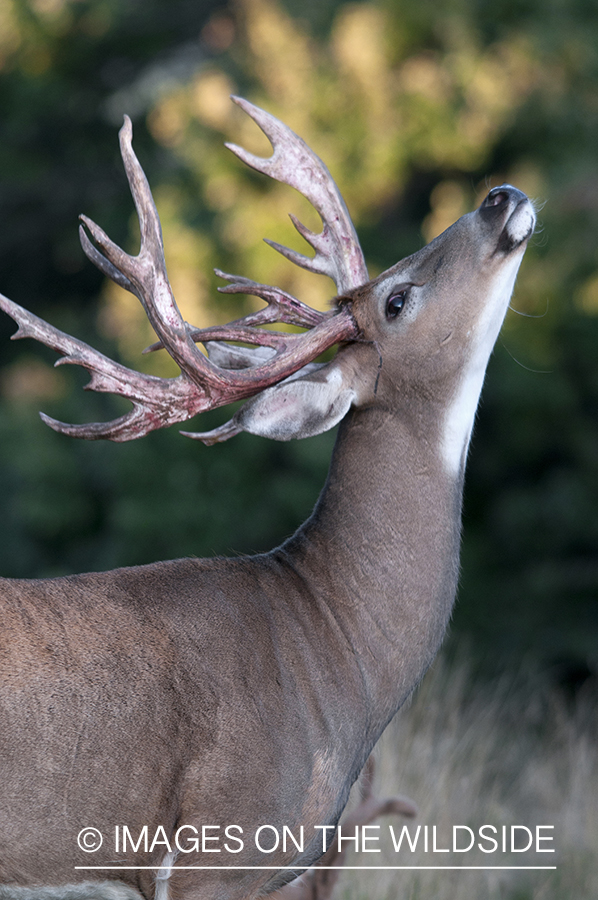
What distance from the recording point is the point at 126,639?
10.1 ft

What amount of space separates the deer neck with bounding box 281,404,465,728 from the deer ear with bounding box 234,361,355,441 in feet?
0.56

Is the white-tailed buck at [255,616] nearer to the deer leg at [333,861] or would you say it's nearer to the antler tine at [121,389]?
the antler tine at [121,389]

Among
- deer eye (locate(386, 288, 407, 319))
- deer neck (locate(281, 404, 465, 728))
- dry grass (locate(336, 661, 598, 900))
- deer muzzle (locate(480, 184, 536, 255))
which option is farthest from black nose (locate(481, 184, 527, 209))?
dry grass (locate(336, 661, 598, 900))

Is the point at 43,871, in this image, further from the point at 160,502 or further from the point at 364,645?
the point at 160,502

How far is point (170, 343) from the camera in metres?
3.37

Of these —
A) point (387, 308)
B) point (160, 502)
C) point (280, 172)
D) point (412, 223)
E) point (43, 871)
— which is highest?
point (412, 223)

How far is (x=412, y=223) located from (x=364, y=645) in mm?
8552

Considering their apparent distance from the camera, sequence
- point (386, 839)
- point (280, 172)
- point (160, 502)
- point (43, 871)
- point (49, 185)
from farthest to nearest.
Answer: point (49, 185) < point (160, 502) < point (386, 839) < point (280, 172) < point (43, 871)

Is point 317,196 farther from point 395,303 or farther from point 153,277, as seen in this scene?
point 153,277

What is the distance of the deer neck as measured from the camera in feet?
11.4

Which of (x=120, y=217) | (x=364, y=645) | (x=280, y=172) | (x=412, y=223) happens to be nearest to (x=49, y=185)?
(x=120, y=217)

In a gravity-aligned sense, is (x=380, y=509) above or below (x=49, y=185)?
below

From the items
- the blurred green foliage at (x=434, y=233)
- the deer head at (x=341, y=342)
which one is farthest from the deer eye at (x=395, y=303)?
the blurred green foliage at (x=434, y=233)

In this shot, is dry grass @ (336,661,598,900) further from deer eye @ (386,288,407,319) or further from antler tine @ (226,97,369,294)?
antler tine @ (226,97,369,294)
